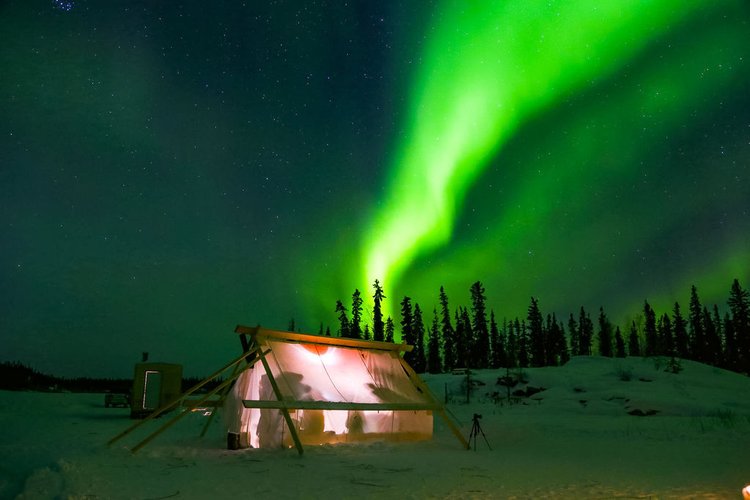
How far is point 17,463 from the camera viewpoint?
9383 millimetres

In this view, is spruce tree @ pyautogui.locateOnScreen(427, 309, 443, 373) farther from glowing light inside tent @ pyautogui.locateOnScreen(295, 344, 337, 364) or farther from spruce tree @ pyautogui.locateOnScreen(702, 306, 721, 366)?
glowing light inside tent @ pyautogui.locateOnScreen(295, 344, 337, 364)

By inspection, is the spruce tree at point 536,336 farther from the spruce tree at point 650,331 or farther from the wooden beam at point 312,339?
the wooden beam at point 312,339

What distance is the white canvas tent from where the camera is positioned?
12.9m

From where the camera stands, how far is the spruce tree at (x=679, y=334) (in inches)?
2987

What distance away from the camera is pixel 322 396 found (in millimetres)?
13539

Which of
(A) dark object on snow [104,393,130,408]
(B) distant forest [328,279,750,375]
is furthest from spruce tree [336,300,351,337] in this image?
(A) dark object on snow [104,393,130,408]

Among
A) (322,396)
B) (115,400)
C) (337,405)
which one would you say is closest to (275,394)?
(322,396)

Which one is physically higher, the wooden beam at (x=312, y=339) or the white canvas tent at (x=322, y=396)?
the wooden beam at (x=312, y=339)

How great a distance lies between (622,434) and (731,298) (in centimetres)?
6671

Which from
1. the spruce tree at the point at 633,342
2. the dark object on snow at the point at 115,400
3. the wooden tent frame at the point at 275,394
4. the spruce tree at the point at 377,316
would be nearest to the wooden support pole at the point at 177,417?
the wooden tent frame at the point at 275,394

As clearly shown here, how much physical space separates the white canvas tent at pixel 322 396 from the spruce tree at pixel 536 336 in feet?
193

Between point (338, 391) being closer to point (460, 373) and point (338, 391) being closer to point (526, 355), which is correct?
point (460, 373)

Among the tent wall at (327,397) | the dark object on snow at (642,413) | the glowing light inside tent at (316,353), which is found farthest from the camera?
the dark object on snow at (642,413)

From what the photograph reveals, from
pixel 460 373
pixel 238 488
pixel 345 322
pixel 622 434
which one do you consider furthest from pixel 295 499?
pixel 345 322
